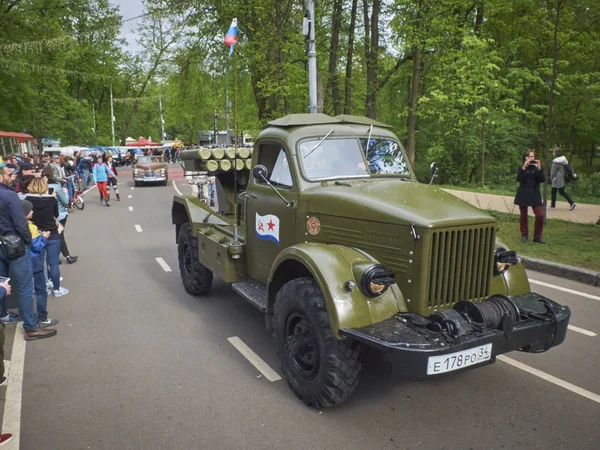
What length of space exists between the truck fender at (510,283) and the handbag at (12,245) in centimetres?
470

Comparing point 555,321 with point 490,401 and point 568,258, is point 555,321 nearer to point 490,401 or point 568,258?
point 490,401

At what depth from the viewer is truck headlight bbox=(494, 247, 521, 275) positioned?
4.00 m

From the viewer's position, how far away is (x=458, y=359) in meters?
3.22

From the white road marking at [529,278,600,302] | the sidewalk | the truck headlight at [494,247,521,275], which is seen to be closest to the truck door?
the truck headlight at [494,247,521,275]

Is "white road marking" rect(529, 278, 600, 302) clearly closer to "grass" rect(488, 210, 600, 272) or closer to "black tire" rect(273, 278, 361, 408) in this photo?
"grass" rect(488, 210, 600, 272)

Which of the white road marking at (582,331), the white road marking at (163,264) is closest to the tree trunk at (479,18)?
the white road marking at (163,264)

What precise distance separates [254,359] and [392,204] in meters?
2.16

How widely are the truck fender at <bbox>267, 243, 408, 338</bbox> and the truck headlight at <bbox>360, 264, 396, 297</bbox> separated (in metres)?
0.06

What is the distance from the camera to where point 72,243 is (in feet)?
36.2

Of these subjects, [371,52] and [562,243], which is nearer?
[562,243]

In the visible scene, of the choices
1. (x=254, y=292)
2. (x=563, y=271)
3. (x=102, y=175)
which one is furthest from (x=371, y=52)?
(x=254, y=292)

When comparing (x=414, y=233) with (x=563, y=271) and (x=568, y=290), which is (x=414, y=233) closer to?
(x=568, y=290)

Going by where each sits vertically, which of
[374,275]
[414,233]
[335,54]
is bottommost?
[374,275]

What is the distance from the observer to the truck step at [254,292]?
15.5 feet
